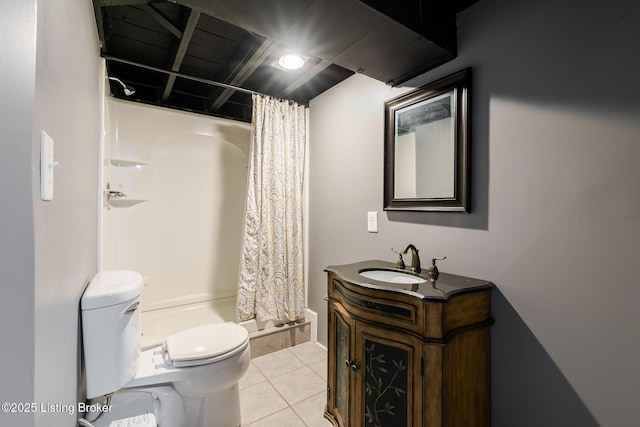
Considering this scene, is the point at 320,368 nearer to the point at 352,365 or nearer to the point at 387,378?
the point at 352,365

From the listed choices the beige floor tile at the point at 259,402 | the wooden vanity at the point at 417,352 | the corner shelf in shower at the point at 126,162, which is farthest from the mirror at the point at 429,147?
the corner shelf in shower at the point at 126,162

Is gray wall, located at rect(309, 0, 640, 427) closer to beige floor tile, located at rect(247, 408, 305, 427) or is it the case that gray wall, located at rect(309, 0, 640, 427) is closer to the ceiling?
the ceiling

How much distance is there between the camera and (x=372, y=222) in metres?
1.85

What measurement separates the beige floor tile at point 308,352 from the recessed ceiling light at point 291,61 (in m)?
2.21

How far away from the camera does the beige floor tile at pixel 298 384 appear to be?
1747 millimetres

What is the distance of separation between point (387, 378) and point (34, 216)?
4.16ft

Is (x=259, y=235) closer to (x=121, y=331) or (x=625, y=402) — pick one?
(x=121, y=331)

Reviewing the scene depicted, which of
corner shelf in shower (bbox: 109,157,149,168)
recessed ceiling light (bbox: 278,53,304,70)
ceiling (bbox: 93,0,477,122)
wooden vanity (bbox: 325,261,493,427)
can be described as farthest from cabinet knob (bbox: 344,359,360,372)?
corner shelf in shower (bbox: 109,157,149,168)

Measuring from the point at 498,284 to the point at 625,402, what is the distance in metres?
0.49

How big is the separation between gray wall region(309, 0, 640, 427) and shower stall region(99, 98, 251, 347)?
7.28ft

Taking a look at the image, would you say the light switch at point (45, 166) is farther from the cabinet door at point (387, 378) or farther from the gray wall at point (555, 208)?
the gray wall at point (555, 208)

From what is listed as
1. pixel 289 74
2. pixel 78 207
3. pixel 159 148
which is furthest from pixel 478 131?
pixel 159 148

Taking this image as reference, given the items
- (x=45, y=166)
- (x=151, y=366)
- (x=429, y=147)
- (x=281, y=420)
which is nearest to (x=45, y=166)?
(x=45, y=166)

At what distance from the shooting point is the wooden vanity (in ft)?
3.39
